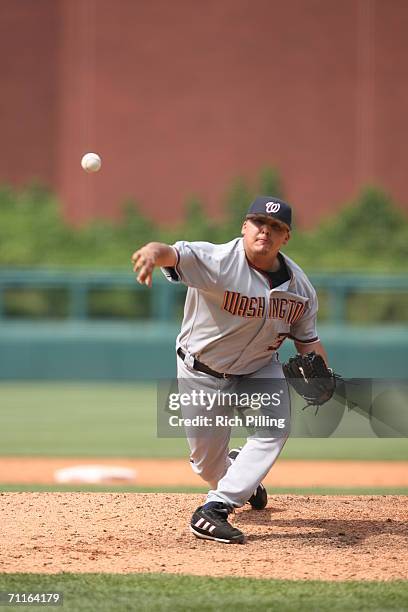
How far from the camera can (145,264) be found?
4379mm

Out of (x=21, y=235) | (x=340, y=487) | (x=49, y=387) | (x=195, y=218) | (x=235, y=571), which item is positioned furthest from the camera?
(x=195, y=218)

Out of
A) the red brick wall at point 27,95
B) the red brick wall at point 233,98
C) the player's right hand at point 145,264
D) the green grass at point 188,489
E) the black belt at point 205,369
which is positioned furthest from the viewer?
the red brick wall at point 27,95

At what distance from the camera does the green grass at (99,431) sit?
10.5 metres

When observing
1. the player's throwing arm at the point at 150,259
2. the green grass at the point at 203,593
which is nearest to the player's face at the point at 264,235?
the player's throwing arm at the point at 150,259

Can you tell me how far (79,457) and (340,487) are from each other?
2895 mm

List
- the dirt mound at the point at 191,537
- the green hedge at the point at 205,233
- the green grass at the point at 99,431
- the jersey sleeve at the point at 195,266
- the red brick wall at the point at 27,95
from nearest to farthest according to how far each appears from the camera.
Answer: the dirt mound at the point at 191,537
the jersey sleeve at the point at 195,266
the green grass at the point at 99,431
the green hedge at the point at 205,233
the red brick wall at the point at 27,95

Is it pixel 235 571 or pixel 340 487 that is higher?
pixel 235 571

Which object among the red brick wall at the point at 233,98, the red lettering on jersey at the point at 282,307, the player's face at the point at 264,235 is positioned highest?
the red brick wall at the point at 233,98

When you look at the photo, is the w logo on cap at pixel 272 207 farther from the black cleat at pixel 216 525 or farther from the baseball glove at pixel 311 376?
the black cleat at pixel 216 525

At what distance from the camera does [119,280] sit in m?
16.2

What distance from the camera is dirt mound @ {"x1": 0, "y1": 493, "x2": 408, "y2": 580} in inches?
177

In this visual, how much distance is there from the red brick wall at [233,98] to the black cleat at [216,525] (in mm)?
18162

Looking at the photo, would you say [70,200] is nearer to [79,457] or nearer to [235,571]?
[79,457]

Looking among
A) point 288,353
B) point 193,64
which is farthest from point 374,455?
point 193,64
